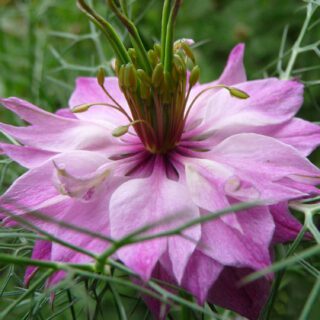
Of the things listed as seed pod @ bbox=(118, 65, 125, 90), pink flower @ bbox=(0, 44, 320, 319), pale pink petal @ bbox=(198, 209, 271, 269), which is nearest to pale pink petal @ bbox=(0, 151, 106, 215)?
pink flower @ bbox=(0, 44, 320, 319)

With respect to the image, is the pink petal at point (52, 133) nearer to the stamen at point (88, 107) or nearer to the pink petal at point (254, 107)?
the stamen at point (88, 107)

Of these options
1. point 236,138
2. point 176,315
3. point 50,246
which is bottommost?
point 176,315

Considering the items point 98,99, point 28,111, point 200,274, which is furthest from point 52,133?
point 200,274

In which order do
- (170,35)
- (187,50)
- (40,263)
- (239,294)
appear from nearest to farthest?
(40,263), (239,294), (170,35), (187,50)

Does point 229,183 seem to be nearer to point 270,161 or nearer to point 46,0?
point 270,161

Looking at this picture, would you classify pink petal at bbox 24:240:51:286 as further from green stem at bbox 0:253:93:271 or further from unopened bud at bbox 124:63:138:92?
→ unopened bud at bbox 124:63:138:92

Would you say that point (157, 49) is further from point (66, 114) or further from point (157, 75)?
point (66, 114)

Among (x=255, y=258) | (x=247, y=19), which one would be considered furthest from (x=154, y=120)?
(x=247, y=19)
